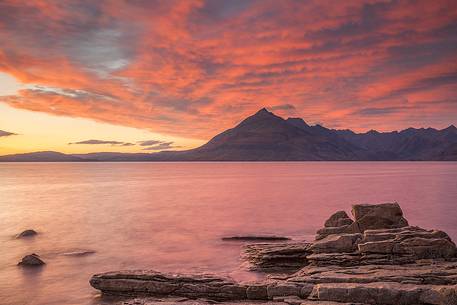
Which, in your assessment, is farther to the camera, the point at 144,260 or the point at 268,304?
the point at 144,260

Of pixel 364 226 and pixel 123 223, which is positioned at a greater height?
pixel 364 226

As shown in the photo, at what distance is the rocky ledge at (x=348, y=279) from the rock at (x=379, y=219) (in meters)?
3.02

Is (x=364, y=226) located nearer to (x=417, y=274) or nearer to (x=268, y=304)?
(x=417, y=274)

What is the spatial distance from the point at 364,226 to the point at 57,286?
20325 millimetres

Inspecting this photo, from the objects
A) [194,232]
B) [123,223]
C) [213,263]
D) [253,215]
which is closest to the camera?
[213,263]

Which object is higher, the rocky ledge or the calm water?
the rocky ledge

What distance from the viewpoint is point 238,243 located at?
120 feet

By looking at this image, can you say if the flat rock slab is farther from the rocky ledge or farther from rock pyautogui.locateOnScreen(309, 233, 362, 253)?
rock pyautogui.locateOnScreen(309, 233, 362, 253)

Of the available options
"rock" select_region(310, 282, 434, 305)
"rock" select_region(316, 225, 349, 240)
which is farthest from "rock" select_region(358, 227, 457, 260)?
"rock" select_region(316, 225, 349, 240)

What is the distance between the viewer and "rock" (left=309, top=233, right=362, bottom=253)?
21422 millimetres

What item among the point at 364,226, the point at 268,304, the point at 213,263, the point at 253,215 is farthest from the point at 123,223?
the point at 268,304

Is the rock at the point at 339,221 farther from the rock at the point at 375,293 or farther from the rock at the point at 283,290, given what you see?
the rock at the point at 375,293

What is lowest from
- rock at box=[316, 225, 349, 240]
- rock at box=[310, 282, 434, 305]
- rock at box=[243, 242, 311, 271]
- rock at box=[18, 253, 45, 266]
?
rock at box=[18, 253, 45, 266]

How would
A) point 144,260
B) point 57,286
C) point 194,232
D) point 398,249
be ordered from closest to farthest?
point 398,249, point 57,286, point 144,260, point 194,232
